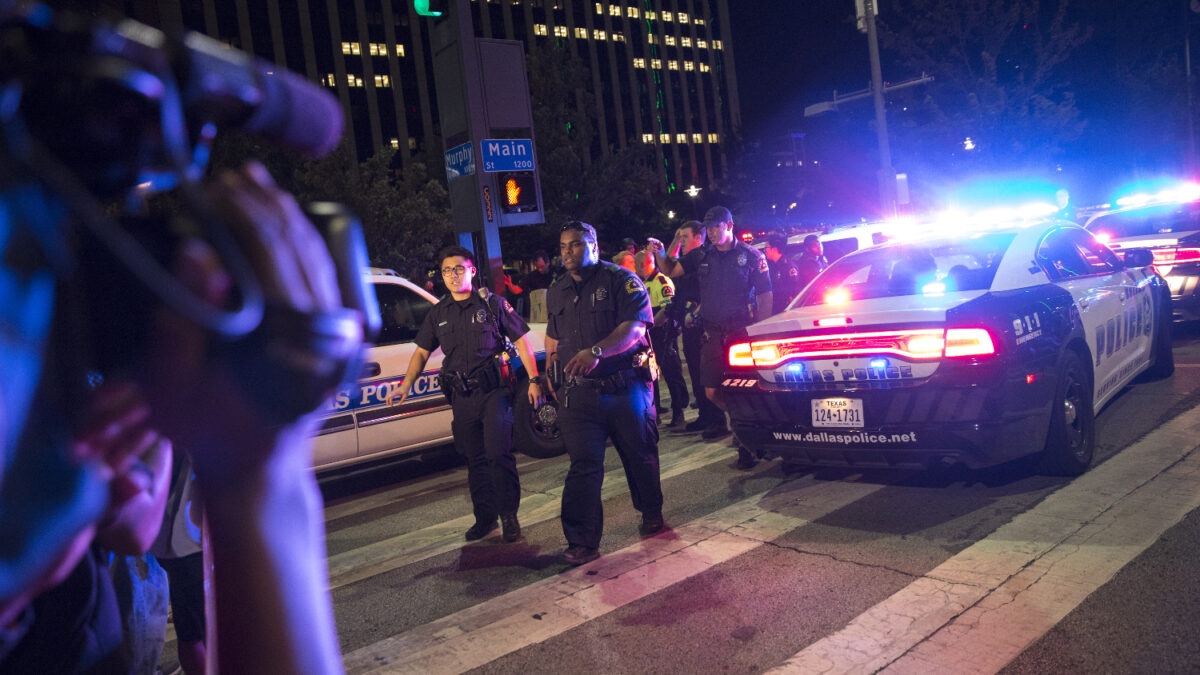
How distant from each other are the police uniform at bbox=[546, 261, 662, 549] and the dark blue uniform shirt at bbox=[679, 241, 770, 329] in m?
2.07

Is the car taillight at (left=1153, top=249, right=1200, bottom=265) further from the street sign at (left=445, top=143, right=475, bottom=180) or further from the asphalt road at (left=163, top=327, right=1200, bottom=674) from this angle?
the street sign at (left=445, top=143, right=475, bottom=180)

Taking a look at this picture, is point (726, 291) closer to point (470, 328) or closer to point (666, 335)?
point (666, 335)

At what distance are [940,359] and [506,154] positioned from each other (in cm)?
612

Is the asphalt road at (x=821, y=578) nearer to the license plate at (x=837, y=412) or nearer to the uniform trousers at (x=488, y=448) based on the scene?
the uniform trousers at (x=488, y=448)

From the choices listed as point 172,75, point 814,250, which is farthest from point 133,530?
point 814,250

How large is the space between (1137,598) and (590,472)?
2.58 meters

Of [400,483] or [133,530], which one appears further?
[400,483]

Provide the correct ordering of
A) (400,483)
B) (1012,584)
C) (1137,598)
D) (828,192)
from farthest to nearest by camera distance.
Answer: (828,192), (400,483), (1012,584), (1137,598)

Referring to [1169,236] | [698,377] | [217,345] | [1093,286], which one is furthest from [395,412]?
[1169,236]

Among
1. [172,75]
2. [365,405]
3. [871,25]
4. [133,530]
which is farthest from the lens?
[871,25]

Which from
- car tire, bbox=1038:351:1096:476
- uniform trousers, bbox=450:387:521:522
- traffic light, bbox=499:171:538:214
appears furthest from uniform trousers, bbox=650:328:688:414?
car tire, bbox=1038:351:1096:476

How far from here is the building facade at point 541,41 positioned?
65.8 metres

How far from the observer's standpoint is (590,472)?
484 cm

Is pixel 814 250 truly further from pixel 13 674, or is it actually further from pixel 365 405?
pixel 13 674
